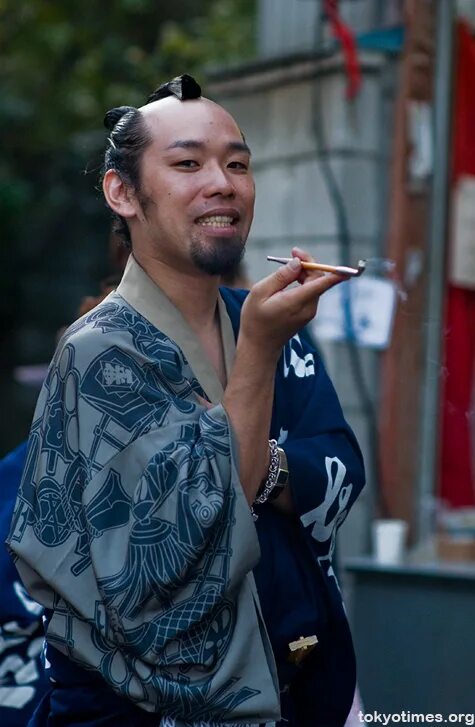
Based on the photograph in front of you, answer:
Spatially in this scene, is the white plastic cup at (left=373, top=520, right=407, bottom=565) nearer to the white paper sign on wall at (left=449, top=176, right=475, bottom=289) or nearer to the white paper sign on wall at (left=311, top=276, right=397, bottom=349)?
the white paper sign on wall at (left=311, top=276, right=397, bottom=349)

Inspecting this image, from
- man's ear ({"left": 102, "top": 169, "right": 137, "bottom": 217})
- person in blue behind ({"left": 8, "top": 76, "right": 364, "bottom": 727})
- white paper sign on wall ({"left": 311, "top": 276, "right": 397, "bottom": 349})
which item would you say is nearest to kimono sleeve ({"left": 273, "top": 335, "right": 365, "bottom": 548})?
person in blue behind ({"left": 8, "top": 76, "right": 364, "bottom": 727})

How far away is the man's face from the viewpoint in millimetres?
2098

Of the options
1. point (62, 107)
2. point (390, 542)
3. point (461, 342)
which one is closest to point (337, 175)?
point (461, 342)

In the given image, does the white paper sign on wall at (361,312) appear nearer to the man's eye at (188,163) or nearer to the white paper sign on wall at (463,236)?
the white paper sign on wall at (463,236)

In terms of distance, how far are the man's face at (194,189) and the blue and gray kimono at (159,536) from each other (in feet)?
0.35

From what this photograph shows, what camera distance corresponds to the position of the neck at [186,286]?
2.17 m

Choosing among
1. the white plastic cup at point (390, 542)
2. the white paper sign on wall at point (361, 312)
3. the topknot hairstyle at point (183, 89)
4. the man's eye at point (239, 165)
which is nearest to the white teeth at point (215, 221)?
the man's eye at point (239, 165)

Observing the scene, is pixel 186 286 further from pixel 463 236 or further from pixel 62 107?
pixel 62 107

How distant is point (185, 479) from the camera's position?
191 cm

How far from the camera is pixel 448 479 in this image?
5227mm

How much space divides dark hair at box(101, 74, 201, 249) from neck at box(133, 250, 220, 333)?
0.11 m

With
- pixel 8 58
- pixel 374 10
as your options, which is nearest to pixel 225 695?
pixel 374 10

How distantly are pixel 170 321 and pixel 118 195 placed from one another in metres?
0.26

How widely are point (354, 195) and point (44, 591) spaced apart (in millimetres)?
3276
